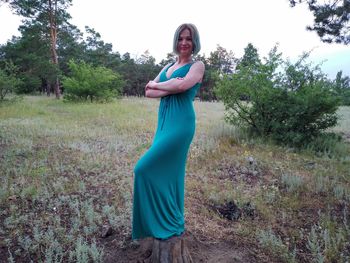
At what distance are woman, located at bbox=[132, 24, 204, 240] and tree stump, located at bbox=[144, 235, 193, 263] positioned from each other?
8cm

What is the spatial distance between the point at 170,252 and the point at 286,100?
6.51 m

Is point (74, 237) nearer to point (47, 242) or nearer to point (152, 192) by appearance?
point (47, 242)

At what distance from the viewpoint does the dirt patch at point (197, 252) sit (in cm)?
300

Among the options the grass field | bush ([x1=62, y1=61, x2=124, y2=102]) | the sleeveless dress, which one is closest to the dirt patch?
the grass field

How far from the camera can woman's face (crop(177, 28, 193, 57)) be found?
2.64m

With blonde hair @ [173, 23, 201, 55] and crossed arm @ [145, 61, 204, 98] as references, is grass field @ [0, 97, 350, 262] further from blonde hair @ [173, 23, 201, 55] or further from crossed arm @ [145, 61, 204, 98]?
blonde hair @ [173, 23, 201, 55]

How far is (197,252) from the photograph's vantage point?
10.2 ft

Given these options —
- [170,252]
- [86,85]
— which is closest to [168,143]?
[170,252]

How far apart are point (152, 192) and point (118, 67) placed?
41.0 m

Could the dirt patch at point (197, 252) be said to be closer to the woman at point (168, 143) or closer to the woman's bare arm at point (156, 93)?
the woman at point (168, 143)

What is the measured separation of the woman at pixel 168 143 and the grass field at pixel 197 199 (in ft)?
2.46

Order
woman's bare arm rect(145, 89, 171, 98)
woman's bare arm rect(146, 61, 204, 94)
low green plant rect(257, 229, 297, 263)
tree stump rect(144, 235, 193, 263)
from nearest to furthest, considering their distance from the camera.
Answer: woman's bare arm rect(146, 61, 204, 94), woman's bare arm rect(145, 89, 171, 98), tree stump rect(144, 235, 193, 263), low green plant rect(257, 229, 297, 263)

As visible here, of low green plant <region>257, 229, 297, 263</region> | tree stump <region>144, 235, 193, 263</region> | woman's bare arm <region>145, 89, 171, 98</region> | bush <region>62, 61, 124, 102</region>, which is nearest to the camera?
woman's bare arm <region>145, 89, 171, 98</region>

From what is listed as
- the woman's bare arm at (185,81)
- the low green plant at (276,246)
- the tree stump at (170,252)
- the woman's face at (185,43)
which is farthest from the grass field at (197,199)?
the woman's face at (185,43)
